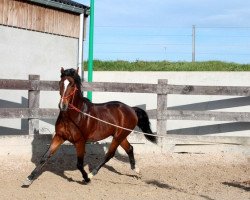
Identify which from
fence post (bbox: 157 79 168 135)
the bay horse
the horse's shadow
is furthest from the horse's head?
fence post (bbox: 157 79 168 135)

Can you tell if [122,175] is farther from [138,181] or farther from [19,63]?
[19,63]

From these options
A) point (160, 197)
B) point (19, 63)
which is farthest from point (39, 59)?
point (160, 197)

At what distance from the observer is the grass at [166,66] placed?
17.3 meters

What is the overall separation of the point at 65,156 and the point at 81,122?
1974 mm

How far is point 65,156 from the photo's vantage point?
389 inches

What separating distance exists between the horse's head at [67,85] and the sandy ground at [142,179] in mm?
1310

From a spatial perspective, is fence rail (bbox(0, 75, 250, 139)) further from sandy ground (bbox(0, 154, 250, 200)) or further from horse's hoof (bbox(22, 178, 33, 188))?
horse's hoof (bbox(22, 178, 33, 188))

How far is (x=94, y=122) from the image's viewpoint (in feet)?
27.5

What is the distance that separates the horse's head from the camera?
24.7 ft

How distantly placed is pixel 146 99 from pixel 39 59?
9.55 feet

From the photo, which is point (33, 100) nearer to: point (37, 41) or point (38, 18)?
point (37, 41)

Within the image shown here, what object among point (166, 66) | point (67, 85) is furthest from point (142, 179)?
point (166, 66)

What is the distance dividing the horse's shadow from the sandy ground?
18 mm

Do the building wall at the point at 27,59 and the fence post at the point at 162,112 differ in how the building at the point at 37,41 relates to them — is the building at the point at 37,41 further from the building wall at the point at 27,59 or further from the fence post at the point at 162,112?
the fence post at the point at 162,112
